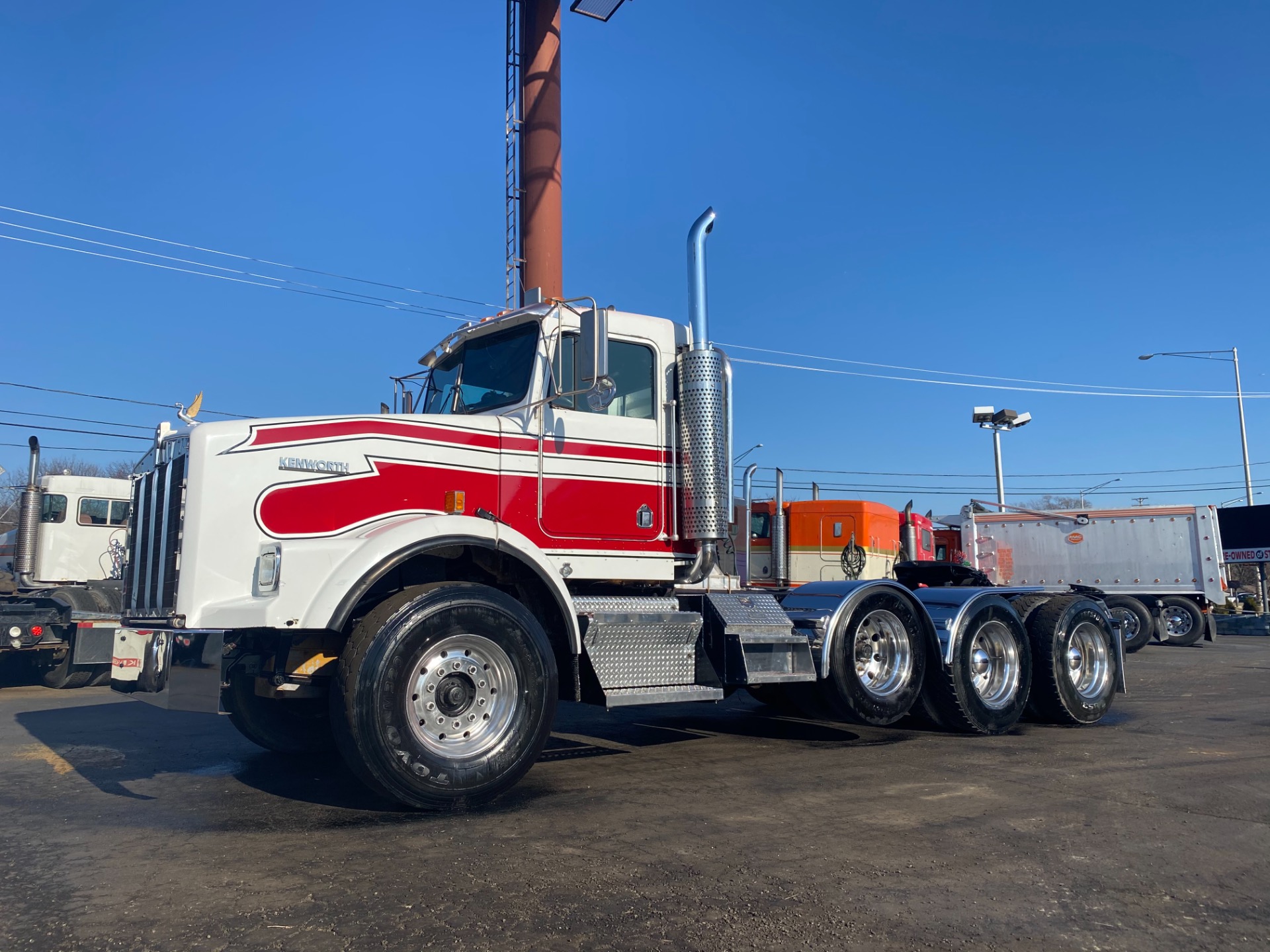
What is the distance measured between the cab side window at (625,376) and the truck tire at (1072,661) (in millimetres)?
4689

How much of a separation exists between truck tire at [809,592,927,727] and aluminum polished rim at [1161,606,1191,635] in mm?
17997

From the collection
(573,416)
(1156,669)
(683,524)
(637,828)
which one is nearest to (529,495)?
(573,416)

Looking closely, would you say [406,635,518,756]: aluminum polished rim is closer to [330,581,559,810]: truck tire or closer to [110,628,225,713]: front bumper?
[330,581,559,810]: truck tire

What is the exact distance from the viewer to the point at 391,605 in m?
5.45

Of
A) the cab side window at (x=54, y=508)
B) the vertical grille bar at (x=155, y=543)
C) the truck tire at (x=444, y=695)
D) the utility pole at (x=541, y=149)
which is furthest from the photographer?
the utility pole at (x=541, y=149)

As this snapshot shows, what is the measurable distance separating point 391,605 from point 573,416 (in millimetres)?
2195

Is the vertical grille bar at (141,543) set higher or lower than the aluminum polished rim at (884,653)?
higher

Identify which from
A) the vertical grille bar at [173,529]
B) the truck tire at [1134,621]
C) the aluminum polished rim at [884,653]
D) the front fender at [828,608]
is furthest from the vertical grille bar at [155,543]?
the truck tire at [1134,621]

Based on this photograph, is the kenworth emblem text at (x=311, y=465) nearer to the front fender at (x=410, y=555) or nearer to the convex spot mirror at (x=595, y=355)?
the front fender at (x=410, y=555)

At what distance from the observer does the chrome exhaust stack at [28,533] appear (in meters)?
14.3

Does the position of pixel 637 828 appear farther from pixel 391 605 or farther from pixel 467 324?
pixel 467 324

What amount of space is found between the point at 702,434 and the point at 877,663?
2.68 meters

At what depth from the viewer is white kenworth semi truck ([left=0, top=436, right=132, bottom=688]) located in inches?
514

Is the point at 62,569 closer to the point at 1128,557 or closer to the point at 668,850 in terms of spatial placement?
the point at 668,850
